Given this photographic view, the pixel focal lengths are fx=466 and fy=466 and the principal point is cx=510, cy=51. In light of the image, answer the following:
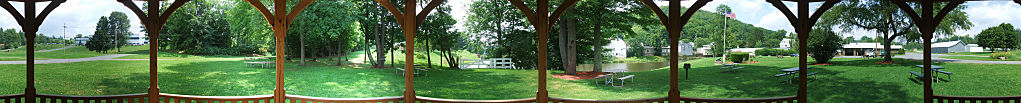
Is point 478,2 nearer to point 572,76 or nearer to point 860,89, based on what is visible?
point 572,76

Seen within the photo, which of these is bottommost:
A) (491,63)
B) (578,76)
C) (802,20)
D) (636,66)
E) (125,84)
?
(125,84)

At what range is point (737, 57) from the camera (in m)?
14.7

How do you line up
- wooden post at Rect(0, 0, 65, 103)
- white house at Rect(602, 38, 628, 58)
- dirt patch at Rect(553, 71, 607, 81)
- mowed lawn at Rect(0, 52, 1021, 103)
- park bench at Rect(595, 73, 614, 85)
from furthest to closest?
white house at Rect(602, 38, 628, 58) < dirt patch at Rect(553, 71, 607, 81) < mowed lawn at Rect(0, 52, 1021, 103) < park bench at Rect(595, 73, 614, 85) < wooden post at Rect(0, 0, 65, 103)

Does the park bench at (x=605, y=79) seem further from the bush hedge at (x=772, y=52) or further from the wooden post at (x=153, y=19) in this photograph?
the bush hedge at (x=772, y=52)

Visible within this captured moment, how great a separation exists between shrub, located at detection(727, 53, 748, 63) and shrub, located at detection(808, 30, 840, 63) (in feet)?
7.57

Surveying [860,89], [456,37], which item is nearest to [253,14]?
[456,37]

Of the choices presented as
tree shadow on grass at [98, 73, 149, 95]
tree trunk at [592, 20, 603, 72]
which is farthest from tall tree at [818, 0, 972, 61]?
tree shadow on grass at [98, 73, 149, 95]

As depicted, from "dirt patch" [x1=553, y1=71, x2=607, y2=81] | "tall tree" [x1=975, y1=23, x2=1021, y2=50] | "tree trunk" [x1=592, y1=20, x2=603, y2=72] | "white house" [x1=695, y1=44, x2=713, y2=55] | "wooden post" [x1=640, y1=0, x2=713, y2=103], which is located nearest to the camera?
"wooden post" [x1=640, y1=0, x2=713, y2=103]

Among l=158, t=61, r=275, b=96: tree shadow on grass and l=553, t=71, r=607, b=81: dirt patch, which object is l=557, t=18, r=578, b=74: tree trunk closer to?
l=553, t=71, r=607, b=81: dirt patch

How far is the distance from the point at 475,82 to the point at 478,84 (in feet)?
0.56

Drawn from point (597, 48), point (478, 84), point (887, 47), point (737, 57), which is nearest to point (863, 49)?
point (887, 47)

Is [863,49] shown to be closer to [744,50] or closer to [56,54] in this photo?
[744,50]

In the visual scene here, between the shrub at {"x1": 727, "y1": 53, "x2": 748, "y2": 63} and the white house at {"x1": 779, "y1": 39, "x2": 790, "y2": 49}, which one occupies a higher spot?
the white house at {"x1": 779, "y1": 39, "x2": 790, "y2": 49}

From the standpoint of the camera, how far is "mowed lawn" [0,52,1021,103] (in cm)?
942
